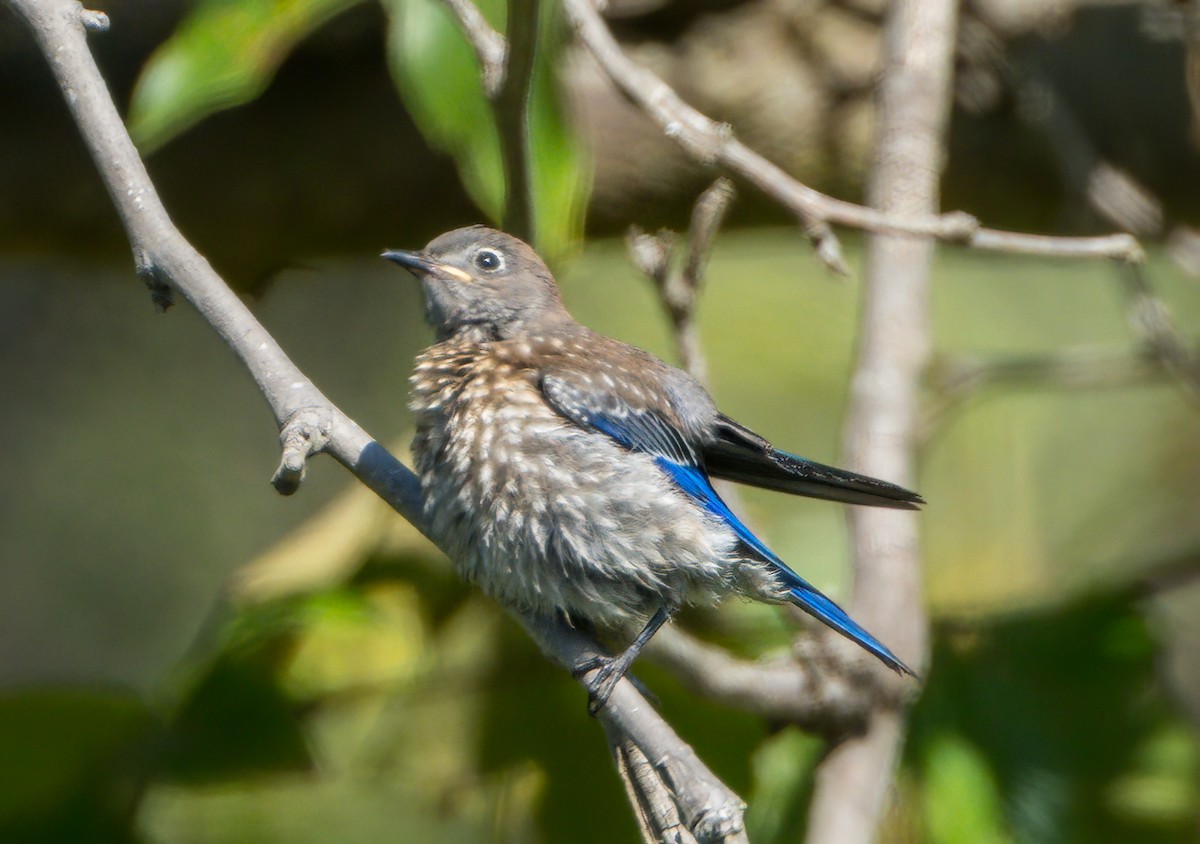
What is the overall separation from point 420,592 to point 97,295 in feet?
10.9

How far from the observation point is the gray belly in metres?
2.86

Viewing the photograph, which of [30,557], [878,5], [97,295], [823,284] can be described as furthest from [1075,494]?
[30,557]

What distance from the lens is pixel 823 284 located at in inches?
233

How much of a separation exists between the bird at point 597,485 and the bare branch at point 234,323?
20cm

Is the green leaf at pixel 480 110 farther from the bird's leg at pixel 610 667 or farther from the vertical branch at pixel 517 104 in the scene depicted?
the bird's leg at pixel 610 667

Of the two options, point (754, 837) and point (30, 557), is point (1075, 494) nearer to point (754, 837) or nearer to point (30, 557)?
point (754, 837)

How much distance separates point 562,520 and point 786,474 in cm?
45

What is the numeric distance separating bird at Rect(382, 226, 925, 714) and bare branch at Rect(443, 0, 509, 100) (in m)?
0.69

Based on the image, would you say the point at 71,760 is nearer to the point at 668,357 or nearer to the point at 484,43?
the point at 484,43

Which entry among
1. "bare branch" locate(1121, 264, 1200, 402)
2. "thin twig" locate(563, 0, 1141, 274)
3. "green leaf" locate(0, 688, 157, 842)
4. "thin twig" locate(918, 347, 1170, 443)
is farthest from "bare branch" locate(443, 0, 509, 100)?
"thin twig" locate(918, 347, 1170, 443)

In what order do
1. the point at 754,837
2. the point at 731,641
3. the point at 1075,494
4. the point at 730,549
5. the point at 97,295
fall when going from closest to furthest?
the point at 730,549
the point at 754,837
the point at 731,641
the point at 1075,494
the point at 97,295

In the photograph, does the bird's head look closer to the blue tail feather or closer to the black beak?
the black beak

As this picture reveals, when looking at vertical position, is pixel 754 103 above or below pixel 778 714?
above

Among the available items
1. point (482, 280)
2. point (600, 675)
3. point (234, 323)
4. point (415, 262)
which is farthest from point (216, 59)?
point (600, 675)
